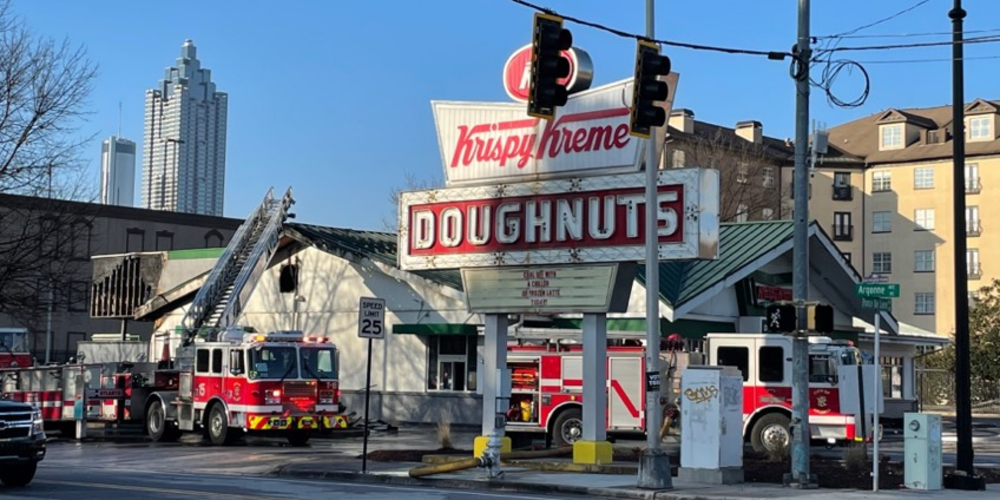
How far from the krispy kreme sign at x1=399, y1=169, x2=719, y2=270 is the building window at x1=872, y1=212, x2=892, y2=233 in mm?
61599

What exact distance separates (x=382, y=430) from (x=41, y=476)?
16.2m

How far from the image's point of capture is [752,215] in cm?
7094

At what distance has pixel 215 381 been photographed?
1232 inches

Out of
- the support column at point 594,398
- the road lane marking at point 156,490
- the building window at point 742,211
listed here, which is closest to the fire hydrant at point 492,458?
the support column at point 594,398

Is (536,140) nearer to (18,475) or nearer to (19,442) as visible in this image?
(19,442)

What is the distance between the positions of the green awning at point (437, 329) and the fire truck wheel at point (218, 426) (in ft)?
28.2

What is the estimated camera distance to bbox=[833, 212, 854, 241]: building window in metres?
82.8

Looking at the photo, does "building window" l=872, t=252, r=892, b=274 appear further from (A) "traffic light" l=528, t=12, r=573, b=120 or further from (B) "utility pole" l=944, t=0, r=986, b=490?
(A) "traffic light" l=528, t=12, r=573, b=120

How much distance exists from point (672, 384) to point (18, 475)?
14545mm

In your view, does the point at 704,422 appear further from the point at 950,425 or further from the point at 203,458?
the point at 950,425

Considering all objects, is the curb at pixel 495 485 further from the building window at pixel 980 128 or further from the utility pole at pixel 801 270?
the building window at pixel 980 128

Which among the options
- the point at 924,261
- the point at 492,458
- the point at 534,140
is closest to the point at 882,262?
the point at 924,261

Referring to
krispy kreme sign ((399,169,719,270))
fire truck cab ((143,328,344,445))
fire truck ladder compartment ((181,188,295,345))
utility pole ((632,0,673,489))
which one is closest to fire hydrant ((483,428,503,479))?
utility pole ((632,0,673,489))

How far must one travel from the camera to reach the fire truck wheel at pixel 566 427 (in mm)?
28500
